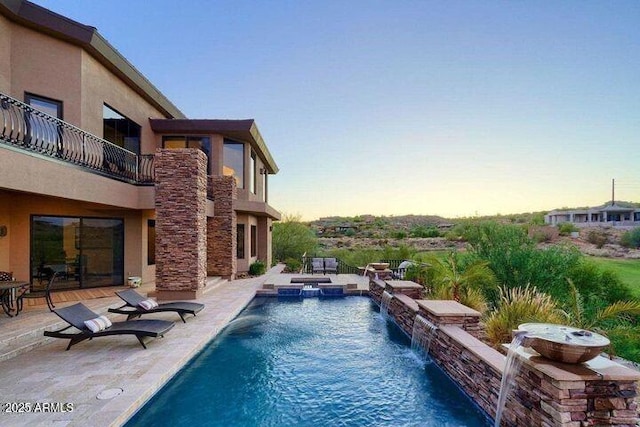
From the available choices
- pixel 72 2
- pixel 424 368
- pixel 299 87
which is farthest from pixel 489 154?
pixel 72 2

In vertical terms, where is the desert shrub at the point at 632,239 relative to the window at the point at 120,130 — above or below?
below

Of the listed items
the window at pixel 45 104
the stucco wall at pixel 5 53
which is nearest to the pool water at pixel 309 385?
the window at pixel 45 104

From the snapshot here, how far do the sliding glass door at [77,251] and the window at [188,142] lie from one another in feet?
15.2

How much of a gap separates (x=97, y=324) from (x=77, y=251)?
20.7ft

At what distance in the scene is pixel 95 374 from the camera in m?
4.95

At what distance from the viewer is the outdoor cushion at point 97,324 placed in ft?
19.9

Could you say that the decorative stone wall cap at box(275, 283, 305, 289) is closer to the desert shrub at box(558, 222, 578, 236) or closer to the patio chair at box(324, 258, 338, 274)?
the patio chair at box(324, 258, 338, 274)

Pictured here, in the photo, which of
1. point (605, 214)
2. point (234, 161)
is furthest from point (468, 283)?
point (605, 214)

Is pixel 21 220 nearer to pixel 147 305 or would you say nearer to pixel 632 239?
pixel 147 305

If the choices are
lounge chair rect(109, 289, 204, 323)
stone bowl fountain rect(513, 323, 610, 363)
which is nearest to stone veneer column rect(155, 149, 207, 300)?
lounge chair rect(109, 289, 204, 323)

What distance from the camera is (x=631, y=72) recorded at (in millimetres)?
10812

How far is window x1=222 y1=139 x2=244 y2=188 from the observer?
1599cm

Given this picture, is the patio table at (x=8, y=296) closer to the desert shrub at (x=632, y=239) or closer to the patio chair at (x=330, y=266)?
the patio chair at (x=330, y=266)

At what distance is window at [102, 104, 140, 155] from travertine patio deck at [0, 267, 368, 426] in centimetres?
698
